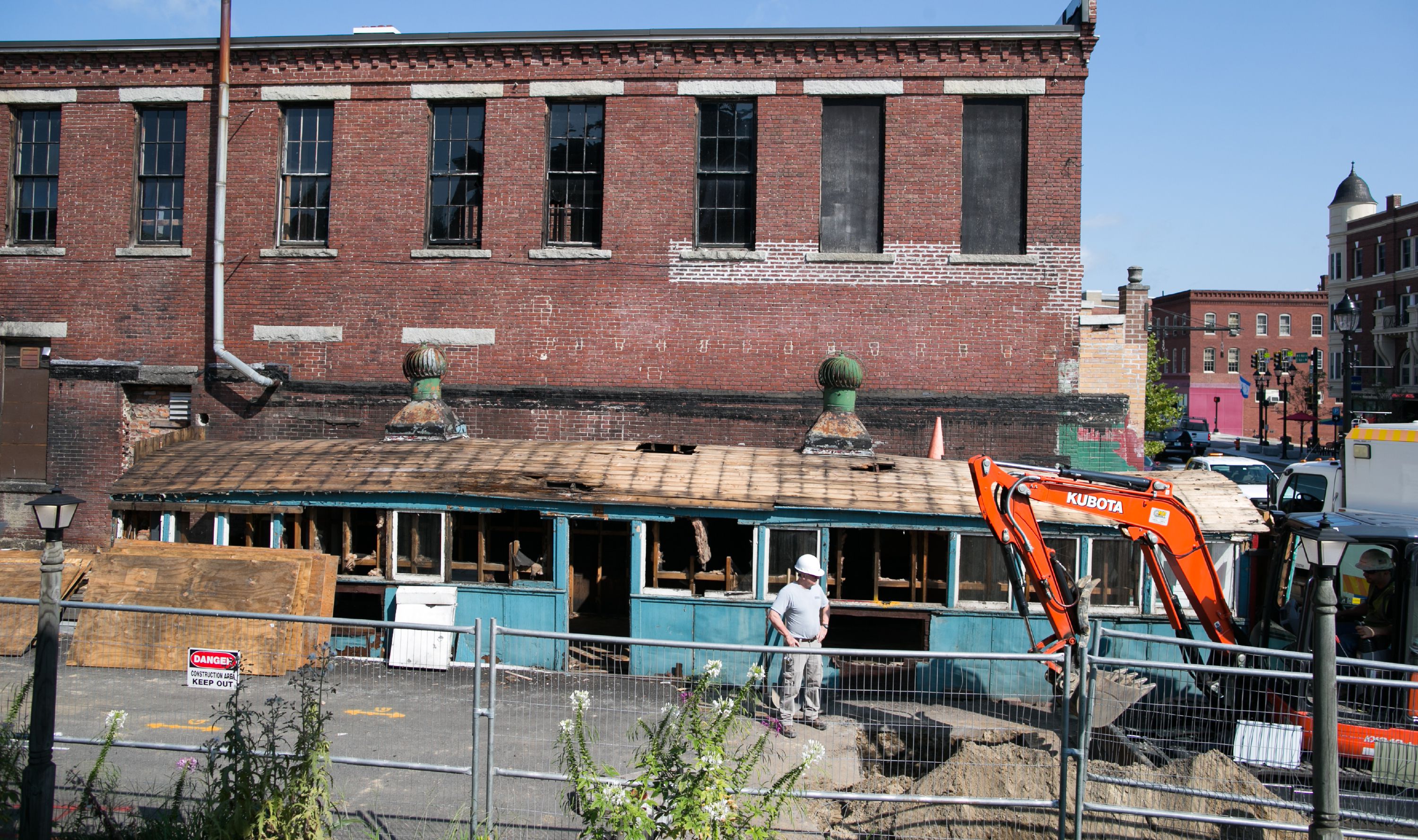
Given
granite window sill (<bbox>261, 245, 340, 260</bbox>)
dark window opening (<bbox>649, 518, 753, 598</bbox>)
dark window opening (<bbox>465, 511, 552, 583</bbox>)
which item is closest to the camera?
dark window opening (<bbox>649, 518, 753, 598</bbox>)

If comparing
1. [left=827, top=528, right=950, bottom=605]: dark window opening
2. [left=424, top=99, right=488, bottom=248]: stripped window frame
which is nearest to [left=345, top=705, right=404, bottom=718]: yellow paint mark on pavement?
[left=827, top=528, right=950, bottom=605]: dark window opening

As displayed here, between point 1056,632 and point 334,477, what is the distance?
29.0ft

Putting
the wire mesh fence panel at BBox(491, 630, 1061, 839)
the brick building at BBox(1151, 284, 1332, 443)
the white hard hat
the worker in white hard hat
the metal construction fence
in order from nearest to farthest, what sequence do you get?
the metal construction fence
the wire mesh fence panel at BBox(491, 630, 1061, 839)
the worker in white hard hat
the white hard hat
the brick building at BBox(1151, 284, 1332, 443)

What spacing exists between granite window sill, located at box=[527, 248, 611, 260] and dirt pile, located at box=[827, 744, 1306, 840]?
35.4ft

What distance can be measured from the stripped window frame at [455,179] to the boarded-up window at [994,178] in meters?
8.42

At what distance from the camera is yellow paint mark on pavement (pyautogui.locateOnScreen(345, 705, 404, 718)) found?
26.2 ft

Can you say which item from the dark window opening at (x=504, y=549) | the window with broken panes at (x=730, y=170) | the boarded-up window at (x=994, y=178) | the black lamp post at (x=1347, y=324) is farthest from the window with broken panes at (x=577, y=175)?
the black lamp post at (x=1347, y=324)

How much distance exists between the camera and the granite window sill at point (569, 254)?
16.1m

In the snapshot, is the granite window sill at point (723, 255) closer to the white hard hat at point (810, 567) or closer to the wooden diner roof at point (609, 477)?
the wooden diner roof at point (609, 477)

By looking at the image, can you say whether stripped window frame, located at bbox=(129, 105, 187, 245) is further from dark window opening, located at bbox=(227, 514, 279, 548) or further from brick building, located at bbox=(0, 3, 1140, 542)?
dark window opening, located at bbox=(227, 514, 279, 548)

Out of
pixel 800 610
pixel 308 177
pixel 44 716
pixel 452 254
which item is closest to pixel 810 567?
pixel 800 610

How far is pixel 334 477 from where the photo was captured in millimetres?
12133

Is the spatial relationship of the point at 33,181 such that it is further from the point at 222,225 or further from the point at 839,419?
the point at 839,419

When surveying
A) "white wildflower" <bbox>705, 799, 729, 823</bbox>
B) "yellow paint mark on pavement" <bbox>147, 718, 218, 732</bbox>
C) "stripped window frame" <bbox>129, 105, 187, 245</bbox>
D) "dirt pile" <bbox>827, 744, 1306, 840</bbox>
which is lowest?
"yellow paint mark on pavement" <bbox>147, 718, 218, 732</bbox>
